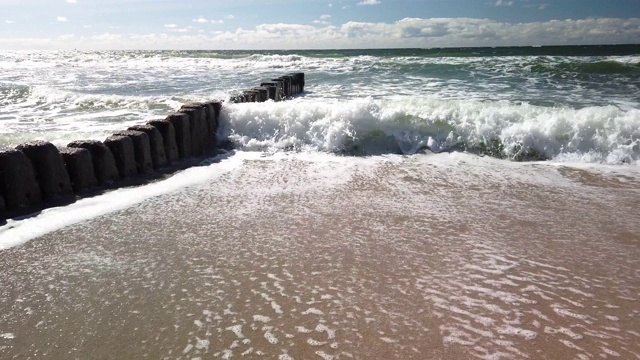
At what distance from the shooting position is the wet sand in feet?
7.89

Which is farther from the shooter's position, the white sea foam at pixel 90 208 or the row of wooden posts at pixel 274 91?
the row of wooden posts at pixel 274 91

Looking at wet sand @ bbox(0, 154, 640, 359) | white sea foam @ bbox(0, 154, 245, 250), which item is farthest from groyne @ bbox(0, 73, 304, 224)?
wet sand @ bbox(0, 154, 640, 359)

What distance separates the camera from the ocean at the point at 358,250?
245cm

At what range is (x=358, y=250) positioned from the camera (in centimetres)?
348

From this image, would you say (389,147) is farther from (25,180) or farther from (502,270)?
(25,180)

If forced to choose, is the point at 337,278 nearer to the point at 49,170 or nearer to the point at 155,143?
the point at 49,170

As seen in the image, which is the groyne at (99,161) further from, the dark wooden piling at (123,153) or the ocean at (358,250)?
the ocean at (358,250)

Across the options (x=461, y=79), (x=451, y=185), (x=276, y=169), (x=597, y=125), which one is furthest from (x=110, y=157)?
(x=461, y=79)

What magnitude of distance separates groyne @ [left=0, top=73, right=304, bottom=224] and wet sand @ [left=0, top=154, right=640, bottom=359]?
980 millimetres

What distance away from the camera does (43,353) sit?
233 centimetres

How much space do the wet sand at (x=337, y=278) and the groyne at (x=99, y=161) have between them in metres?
0.98

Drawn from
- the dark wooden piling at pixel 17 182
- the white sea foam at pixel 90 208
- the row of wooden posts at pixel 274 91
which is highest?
the row of wooden posts at pixel 274 91

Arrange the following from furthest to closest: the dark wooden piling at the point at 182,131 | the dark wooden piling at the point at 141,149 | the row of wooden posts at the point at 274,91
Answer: the row of wooden posts at the point at 274,91 → the dark wooden piling at the point at 182,131 → the dark wooden piling at the point at 141,149

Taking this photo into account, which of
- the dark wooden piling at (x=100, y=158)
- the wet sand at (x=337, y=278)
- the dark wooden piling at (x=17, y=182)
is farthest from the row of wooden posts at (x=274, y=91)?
the wet sand at (x=337, y=278)
